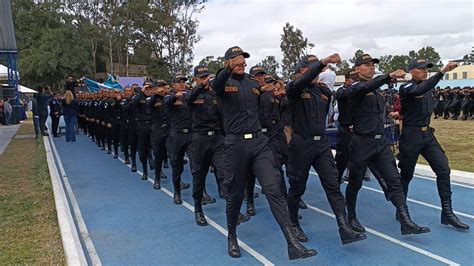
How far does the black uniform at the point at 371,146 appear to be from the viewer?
520 centimetres

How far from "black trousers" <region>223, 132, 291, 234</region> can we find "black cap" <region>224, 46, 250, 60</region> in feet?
2.61

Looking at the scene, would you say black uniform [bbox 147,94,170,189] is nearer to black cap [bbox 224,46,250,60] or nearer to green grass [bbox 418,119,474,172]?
black cap [bbox 224,46,250,60]

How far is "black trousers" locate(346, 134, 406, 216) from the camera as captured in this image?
5.21 m

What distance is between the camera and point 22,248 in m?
Result: 5.38

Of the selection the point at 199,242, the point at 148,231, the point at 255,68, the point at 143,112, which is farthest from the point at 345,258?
the point at 143,112

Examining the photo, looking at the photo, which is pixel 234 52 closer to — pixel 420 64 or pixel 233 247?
pixel 233 247

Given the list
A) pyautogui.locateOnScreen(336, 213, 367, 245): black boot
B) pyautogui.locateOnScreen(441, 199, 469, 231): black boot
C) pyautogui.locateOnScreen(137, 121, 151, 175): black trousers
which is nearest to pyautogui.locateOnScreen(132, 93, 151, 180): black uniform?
pyautogui.locateOnScreen(137, 121, 151, 175): black trousers

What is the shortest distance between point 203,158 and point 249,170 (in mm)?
1600

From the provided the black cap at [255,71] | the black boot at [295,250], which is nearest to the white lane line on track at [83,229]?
the black boot at [295,250]

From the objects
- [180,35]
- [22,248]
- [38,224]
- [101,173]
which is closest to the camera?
[22,248]

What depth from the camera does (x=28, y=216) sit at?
22.2 ft

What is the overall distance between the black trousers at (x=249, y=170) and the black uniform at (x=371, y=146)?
109cm

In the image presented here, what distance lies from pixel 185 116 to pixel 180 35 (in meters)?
30.1

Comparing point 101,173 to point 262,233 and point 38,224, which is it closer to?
point 38,224
